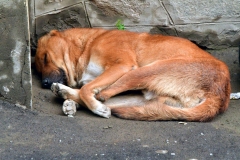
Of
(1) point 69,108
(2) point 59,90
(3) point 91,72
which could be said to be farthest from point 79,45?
(1) point 69,108

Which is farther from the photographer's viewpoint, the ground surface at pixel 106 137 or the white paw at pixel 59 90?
the white paw at pixel 59 90

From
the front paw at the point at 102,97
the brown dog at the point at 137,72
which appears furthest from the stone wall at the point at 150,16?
the front paw at the point at 102,97

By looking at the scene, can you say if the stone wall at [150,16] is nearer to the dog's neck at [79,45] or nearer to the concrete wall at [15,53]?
the dog's neck at [79,45]

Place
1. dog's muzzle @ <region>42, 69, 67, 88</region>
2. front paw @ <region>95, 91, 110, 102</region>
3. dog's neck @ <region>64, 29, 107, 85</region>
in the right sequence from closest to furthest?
front paw @ <region>95, 91, 110, 102</region>
dog's muzzle @ <region>42, 69, 67, 88</region>
dog's neck @ <region>64, 29, 107, 85</region>

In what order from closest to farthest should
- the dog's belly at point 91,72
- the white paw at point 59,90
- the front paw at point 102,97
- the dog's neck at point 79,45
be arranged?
the front paw at point 102,97, the white paw at point 59,90, the dog's belly at point 91,72, the dog's neck at point 79,45

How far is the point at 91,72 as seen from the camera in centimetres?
561

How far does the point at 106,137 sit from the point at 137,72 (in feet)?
3.45

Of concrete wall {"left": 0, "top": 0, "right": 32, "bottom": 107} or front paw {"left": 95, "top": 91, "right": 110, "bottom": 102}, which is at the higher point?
concrete wall {"left": 0, "top": 0, "right": 32, "bottom": 107}

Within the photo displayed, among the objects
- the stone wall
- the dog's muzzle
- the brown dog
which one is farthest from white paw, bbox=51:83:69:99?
the stone wall

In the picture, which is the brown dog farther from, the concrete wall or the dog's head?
the concrete wall

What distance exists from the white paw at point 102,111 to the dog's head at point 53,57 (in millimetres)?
1009

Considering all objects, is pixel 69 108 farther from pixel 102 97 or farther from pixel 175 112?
pixel 175 112

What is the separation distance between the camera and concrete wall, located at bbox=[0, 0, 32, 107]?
4598 millimetres

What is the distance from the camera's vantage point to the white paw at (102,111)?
16.1ft
